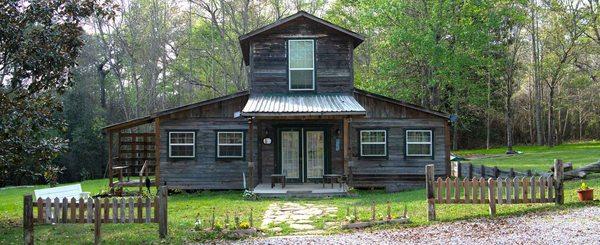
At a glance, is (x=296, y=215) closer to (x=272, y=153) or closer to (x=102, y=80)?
(x=272, y=153)

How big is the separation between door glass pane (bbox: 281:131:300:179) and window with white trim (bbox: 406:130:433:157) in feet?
14.0

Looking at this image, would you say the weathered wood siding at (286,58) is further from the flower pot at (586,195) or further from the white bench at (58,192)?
the flower pot at (586,195)

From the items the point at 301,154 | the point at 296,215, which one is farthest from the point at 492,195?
the point at 301,154

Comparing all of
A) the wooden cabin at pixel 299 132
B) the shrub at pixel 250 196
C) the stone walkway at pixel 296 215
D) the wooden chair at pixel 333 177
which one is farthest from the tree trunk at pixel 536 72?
the stone walkway at pixel 296 215

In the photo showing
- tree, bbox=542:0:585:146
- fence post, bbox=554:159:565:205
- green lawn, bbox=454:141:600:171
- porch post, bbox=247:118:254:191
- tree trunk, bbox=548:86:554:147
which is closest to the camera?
fence post, bbox=554:159:565:205

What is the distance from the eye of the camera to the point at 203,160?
68.0 ft

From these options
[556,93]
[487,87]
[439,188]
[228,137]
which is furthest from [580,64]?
[439,188]

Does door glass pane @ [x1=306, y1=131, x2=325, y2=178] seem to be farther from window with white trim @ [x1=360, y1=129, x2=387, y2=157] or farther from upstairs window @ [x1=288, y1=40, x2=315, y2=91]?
upstairs window @ [x1=288, y1=40, x2=315, y2=91]

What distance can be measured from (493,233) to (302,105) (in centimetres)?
987

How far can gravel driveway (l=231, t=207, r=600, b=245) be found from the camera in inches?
380

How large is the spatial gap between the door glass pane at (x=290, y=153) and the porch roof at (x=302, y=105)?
58.5 inches

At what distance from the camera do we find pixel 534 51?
134 feet

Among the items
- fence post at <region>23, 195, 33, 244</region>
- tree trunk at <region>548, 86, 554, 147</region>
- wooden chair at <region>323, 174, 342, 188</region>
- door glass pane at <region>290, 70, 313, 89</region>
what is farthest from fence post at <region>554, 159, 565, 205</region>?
tree trunk at <region>548, 86, 554, 147</region>

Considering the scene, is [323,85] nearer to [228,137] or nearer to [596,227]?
[228,137]
